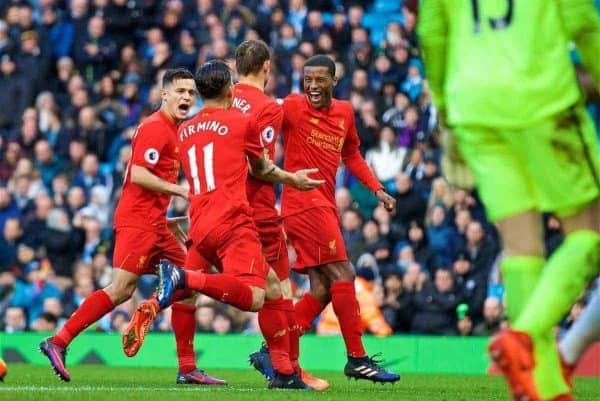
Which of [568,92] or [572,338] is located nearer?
[568,92]

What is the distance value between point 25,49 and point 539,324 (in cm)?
1629

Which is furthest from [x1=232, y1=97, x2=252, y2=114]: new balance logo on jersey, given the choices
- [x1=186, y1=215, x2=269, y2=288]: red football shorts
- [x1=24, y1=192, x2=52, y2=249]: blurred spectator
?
[x1=24, y1=192, x2=52, y2=249]: blurred spectator

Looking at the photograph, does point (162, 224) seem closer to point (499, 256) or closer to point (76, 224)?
point (499, 256)

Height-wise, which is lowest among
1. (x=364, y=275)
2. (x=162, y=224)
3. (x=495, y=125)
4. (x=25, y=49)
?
(x=364, y=275)

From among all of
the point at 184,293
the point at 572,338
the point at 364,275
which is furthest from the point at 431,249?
the point at 572,338

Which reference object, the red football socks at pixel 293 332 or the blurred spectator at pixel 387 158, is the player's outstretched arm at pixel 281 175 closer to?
the red football socks at pixel 293 332

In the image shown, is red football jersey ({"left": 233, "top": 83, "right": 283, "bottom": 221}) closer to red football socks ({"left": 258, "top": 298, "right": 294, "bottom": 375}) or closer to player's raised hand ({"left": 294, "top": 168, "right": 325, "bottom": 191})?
red football socks ({"left": 258, "top": 298, "right": 294, "bottom": 375})

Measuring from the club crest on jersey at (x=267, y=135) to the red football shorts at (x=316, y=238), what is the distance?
0.74 metres

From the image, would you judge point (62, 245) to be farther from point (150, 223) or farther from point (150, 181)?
point (150, 181)

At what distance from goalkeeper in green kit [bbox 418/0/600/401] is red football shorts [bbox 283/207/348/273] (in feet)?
13.5

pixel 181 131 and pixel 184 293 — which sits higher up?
pixel 181 131

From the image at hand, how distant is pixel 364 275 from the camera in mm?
16859

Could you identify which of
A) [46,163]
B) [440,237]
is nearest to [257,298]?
[440,237]

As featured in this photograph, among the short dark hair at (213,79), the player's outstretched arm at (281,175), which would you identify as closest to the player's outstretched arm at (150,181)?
the player's outstretched arm at (281,175)
